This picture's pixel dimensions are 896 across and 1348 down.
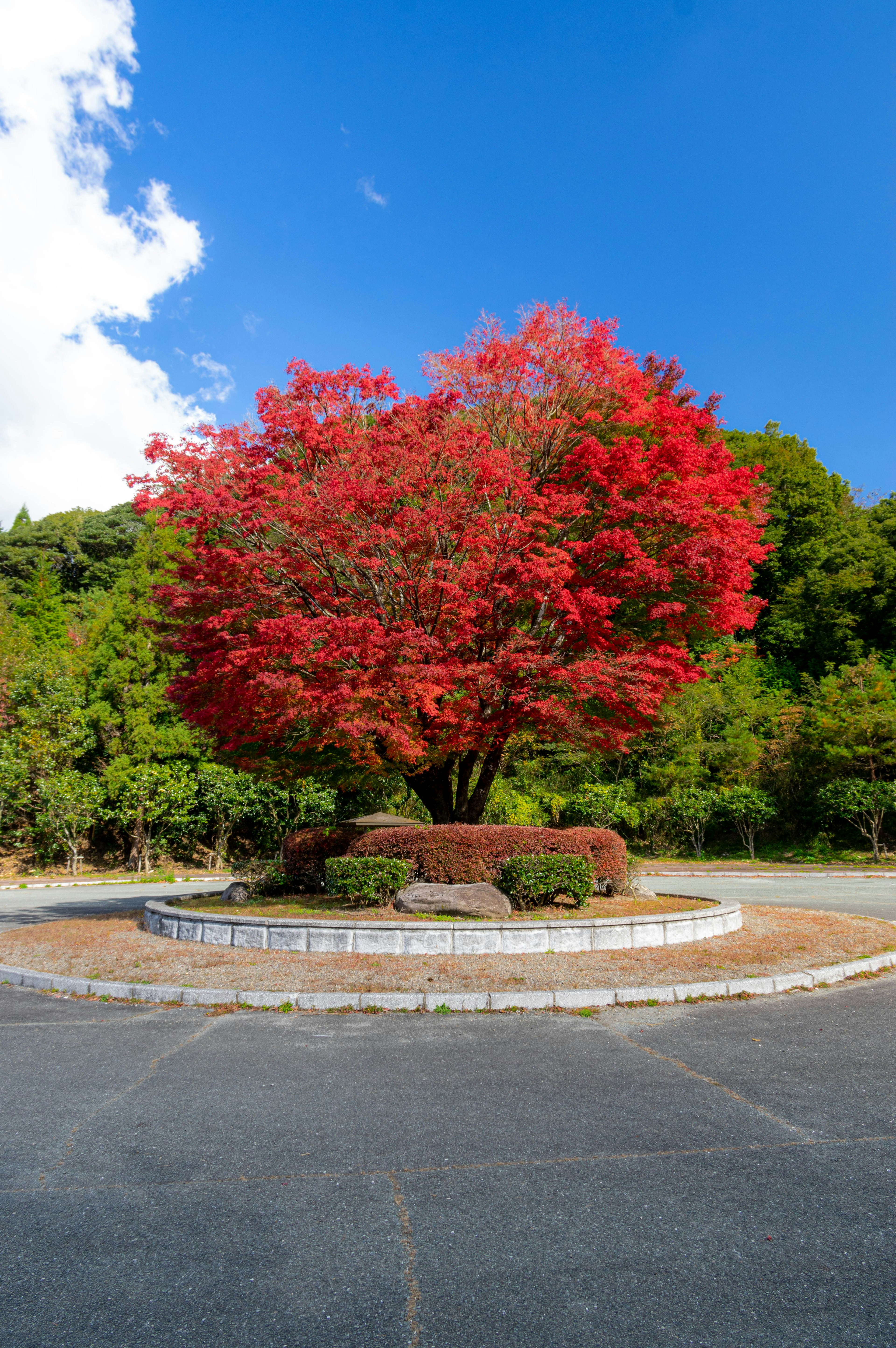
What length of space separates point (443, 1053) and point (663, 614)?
6.43m

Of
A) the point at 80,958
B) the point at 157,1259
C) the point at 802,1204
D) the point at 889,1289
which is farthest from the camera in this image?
the point at 80,958

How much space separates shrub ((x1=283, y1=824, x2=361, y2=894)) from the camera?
11.3 metres

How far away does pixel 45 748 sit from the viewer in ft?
68.1

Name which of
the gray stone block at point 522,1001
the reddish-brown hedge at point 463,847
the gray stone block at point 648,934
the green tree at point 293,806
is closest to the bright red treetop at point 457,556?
the reddish-brown hedge at point 463,847

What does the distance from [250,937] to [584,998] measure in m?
4.07

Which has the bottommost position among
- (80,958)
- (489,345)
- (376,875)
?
(80,958)

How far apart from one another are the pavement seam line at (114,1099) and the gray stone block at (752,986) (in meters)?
4.64

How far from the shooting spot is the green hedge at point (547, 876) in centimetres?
913

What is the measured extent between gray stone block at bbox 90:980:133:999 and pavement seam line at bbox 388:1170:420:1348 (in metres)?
4.36

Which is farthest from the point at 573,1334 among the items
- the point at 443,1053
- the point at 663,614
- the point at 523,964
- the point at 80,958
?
the point at 663,614

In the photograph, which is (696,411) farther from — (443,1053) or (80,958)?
(80,958)

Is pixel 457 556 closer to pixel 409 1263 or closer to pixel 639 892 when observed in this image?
pixel 639 892

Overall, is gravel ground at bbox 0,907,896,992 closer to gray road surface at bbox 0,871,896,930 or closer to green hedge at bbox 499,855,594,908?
green hedge at bbox 499,855,594,908

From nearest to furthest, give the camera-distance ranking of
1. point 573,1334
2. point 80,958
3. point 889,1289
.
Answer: point 573,1334
point 889,1289
point 80,958
